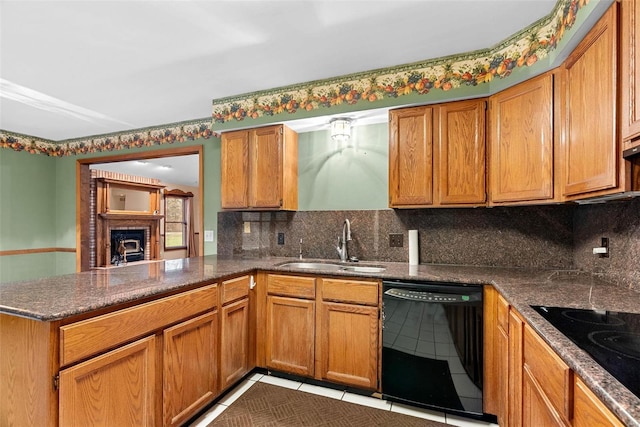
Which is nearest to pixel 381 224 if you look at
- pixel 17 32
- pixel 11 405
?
pixel 11 405

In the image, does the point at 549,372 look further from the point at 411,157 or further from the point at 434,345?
the point at 411,157

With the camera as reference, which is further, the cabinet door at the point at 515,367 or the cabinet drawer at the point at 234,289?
the cabinet drawer at the point at 234,289

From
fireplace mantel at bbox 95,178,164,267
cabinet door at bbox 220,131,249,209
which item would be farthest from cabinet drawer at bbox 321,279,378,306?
fireplace mantel at bbox 95,178,164,267

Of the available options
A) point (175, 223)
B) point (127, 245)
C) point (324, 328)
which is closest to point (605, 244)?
point (324, 328)

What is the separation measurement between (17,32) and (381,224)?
2792 millimetres

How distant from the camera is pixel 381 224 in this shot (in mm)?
2688

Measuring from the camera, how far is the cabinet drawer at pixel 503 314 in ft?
5.30

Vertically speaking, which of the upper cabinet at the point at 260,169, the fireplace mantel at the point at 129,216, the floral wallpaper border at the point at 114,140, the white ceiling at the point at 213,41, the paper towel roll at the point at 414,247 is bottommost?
the paper towel roll at the point at 414,247

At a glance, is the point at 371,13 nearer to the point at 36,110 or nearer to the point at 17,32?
the point at 17,32

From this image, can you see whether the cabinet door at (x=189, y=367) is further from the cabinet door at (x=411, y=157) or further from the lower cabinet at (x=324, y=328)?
the cabinet door at (x=411, y=157)

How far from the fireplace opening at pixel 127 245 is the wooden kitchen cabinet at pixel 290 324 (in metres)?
5.01

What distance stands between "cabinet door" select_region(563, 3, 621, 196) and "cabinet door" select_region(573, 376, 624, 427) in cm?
91

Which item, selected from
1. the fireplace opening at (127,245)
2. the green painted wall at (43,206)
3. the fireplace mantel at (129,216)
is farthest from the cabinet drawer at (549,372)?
the fireplace opening at (127,245)

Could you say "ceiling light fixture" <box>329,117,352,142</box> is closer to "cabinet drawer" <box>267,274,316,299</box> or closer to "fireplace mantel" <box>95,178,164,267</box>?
"cabinet drawer" <box>267,274,316,299</box>
